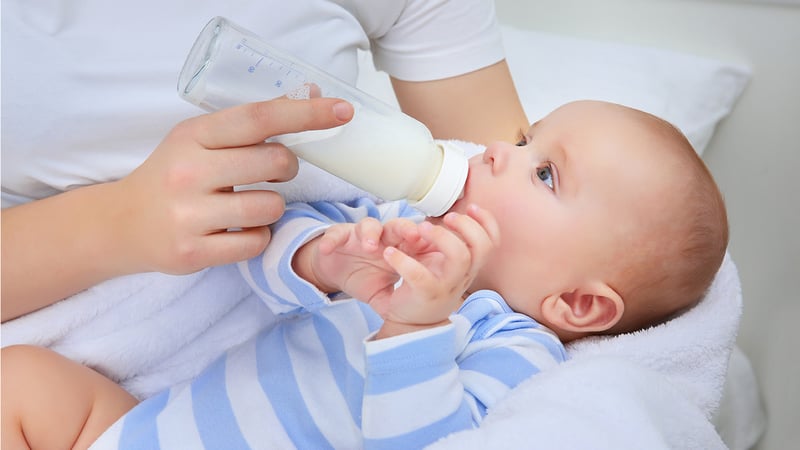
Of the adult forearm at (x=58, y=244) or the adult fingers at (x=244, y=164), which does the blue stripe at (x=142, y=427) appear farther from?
the adult fingers at (x=244, y=164)

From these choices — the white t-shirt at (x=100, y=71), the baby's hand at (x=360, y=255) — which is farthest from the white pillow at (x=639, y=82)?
the baby's hand at (x=360, y=255)

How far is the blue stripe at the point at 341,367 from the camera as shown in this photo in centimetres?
77

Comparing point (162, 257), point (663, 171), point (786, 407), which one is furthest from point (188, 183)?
point (786, 407)

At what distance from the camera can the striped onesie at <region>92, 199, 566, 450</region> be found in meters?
0.67

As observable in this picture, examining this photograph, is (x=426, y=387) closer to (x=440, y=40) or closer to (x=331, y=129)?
(x=331, y=129)

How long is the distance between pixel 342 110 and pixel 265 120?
0.07 meters

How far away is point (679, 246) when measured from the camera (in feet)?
2.63

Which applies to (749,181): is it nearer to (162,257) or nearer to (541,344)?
(541,344)

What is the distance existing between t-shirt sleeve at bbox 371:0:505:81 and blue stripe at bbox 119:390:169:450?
0.59 meters

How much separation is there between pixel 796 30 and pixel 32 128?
45.0 inches

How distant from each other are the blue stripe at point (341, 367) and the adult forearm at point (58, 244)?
227mm

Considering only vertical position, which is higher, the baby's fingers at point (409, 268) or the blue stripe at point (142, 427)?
the baby's fingers at point (409, 268)

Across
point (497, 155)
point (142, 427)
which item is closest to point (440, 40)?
point (497, 155)

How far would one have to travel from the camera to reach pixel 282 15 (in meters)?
0.85
